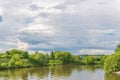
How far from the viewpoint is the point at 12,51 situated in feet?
512

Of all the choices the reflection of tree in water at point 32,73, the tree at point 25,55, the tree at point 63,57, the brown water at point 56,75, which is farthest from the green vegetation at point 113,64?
the tree at point 63,57

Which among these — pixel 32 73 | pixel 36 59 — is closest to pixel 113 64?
pixel 32 73

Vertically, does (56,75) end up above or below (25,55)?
below

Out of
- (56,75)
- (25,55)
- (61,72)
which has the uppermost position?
(25,55)

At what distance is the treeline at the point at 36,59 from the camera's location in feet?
411

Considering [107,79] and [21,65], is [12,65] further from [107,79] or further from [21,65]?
[107,79]

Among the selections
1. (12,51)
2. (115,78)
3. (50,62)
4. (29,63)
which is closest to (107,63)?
(115,78)

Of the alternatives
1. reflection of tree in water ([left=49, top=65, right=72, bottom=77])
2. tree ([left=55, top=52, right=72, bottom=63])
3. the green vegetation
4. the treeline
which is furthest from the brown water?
tree ([left=55, top=52, right=72, bottom=63])

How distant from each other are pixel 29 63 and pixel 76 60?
40.5 metres

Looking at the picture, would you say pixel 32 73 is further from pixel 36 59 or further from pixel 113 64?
pixel 36 59

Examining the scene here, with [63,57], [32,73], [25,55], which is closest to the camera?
[32,73]

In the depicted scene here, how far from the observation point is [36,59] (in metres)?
139

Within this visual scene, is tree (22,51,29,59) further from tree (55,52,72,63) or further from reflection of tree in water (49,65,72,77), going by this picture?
reflection of tree in water (49,65,72,77)

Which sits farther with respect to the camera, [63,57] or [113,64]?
[63,57]
